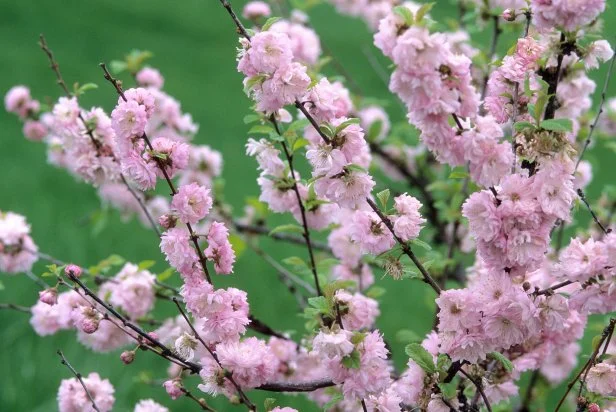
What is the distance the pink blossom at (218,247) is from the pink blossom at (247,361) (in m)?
0.14

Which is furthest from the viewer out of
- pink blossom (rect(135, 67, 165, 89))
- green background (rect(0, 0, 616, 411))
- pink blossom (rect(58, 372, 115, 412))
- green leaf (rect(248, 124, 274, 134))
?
green background (rect(0, 0, 616, 411))

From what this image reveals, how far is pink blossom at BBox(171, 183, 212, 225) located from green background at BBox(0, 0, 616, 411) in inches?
40.2

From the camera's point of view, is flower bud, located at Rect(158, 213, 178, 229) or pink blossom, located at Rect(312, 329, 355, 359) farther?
flower bud, located at Rect(158, 213, 178, 229)

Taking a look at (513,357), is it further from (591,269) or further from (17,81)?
(17,81)

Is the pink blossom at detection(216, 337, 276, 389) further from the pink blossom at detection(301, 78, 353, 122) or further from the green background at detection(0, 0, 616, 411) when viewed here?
the green background at detection(0, 0, 616, 411)

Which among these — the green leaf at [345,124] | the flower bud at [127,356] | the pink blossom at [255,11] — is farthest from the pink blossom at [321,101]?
the pink blossom at [255,11]

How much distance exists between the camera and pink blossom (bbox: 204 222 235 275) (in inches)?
48.9

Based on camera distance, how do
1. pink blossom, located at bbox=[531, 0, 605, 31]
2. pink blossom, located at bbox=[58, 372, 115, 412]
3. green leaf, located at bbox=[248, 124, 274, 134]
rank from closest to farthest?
pink blossom, located at bbox=[531, 0, 605, 31] → green leaf, located at bbox=[248, 124, 274, 134] → pink blossom, located at bbox=[58, 372, 115, 412]

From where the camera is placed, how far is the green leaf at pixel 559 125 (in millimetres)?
991

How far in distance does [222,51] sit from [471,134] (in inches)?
170

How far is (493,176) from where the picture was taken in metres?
1.11

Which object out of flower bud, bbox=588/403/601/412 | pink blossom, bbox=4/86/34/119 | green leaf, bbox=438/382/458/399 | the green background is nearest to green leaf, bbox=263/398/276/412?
green leaf, bbox=438/382/458/399

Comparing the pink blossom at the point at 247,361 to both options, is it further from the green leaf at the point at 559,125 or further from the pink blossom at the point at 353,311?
the green leaf at the point at 559,125

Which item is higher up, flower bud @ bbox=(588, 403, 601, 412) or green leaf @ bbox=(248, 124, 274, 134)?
green leaf @ bbox=(248, 124, 274, 134)
